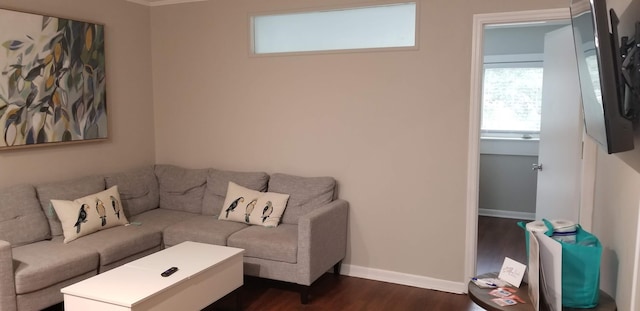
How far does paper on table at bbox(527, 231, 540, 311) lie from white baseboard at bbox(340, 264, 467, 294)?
1.81 m

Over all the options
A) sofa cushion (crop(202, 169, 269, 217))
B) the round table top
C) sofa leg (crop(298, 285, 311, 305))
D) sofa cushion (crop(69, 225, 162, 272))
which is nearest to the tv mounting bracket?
the round table top

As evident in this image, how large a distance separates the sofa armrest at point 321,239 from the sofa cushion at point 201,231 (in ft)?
2.14

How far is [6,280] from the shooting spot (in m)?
2.78

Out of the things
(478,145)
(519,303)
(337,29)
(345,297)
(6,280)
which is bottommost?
(345,297)

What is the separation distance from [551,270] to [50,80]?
3686 millimetres

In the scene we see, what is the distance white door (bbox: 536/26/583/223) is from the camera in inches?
145

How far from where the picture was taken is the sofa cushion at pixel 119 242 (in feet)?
11.1

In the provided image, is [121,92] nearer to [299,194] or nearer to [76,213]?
[76,213]

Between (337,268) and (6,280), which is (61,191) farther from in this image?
(337,268)

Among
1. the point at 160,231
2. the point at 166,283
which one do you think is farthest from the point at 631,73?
the point at 160,231

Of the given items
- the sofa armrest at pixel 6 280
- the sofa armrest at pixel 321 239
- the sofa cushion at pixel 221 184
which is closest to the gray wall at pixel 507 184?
the sofa armrest at pixel 321 239

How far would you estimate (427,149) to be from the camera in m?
3.80

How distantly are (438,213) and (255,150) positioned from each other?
171 cm

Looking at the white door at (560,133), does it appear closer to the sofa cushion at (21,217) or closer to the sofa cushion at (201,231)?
the sofa cushion at (201,231)
